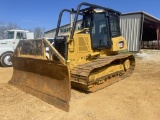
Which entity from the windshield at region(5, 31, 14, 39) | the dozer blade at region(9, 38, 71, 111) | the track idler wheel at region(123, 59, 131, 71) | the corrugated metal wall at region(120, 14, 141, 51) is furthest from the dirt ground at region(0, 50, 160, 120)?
the corrugated metal wall at region(120, 14, 141, 51)

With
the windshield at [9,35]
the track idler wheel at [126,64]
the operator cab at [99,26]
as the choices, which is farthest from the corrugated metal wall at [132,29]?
the operator cab at [99,26]

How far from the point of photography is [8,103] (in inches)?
192

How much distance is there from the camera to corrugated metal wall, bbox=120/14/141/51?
16094 millimetres

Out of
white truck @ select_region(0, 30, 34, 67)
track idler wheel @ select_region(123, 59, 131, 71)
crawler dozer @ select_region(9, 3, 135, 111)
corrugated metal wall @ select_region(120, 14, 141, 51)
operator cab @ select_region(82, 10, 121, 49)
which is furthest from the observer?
corrugated metal wall @ select_region(120, 14, 141, 51)

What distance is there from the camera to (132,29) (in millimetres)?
16438

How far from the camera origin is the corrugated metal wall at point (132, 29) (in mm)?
16094

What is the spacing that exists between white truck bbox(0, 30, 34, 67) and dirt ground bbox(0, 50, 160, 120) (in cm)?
560

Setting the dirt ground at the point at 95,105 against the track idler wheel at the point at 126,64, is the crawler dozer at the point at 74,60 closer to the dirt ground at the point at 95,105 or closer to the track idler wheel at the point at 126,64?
the track idler wheel at the point at 126,64

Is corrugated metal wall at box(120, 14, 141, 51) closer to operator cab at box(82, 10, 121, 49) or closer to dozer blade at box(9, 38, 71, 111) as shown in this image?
operator cab at box(82, 10, 121, 49)

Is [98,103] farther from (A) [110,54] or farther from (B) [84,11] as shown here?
(B) [84,11]

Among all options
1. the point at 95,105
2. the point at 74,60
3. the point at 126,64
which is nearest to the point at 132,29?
the point at 126,64

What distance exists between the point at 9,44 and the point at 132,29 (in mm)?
9888

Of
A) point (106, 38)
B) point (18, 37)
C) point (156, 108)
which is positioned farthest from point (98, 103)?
point (18, 37)

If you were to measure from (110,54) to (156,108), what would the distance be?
10.2 feet
